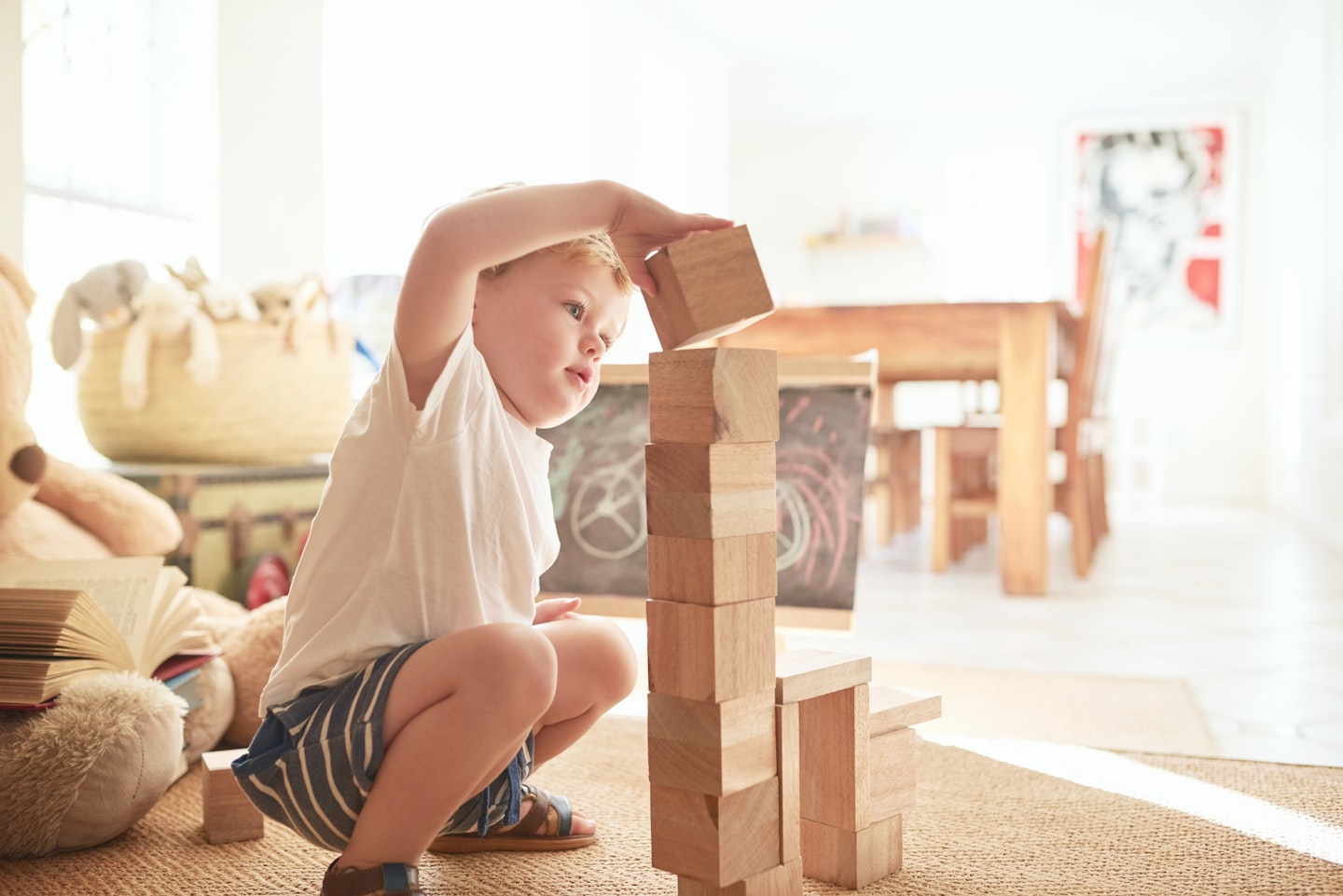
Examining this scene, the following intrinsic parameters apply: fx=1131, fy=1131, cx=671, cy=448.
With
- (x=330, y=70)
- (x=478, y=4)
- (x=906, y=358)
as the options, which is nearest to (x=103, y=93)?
(x=330, y=70)

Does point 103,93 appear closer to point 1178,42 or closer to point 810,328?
point 810,328

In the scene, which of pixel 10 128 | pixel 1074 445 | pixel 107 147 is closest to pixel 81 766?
pixel 10 128

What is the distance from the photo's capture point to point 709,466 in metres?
0.79

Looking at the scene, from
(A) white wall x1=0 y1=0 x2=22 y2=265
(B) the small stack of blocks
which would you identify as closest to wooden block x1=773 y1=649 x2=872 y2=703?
(B) the small stack of blocks

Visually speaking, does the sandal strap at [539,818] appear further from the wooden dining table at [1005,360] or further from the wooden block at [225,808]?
the wooden dining table at [1005,360]

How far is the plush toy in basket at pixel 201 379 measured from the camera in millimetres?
1970

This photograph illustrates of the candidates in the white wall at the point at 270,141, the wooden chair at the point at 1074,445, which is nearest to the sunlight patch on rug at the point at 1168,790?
the wooden chair at the point at 1074,445

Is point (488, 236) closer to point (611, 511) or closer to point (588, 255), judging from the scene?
point (588, 255)

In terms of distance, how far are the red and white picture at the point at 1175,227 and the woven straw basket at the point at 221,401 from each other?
17.9ft

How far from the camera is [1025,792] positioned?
4.14ft

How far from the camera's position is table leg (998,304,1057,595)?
9.52ft

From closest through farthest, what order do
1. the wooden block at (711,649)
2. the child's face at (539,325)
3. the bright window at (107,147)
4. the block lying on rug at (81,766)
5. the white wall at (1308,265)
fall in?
the wooden block at (711,649)
the child's face at (539,325)
the block lying on rug at (81,766)
the bright window at (107,147)
the white wall at (1308,265)

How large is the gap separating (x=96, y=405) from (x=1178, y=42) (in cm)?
558

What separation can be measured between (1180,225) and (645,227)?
646 centimetres
